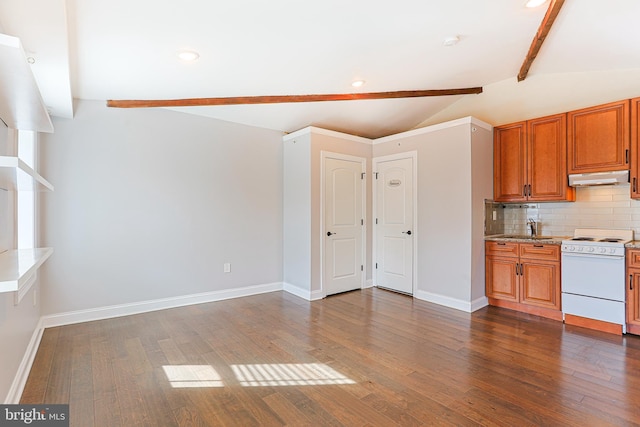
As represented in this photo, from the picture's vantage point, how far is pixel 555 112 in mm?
4121

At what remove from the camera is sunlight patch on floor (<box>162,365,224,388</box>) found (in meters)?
2.36

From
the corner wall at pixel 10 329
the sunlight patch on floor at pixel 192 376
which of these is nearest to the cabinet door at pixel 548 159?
the sunlight patch on floor at pixel 192 376

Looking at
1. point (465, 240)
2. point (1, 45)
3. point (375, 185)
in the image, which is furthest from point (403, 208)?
point (1, 45)

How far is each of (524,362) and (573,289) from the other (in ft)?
4.76

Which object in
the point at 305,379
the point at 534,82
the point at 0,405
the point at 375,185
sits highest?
the point at 534,82

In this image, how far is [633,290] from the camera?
10.5 ft

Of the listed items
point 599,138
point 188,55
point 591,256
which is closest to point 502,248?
point 591,256

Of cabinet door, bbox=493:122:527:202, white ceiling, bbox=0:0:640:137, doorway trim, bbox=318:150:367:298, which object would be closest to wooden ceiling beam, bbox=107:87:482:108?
white ceiling, bbox=0:0:640:137

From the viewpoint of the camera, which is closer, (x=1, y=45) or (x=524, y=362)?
(x=1, y=45)

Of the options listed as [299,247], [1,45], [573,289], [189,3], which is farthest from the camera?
[299,247]

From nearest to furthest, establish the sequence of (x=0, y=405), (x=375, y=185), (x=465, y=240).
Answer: (x=0, y=405), (x=465, y=240), (x=375, y=185)

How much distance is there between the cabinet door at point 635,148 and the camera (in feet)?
11.0

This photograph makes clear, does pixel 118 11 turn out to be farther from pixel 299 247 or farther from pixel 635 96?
pixel 635 96

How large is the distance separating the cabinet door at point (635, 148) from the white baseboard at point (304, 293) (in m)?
3.78
